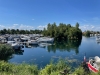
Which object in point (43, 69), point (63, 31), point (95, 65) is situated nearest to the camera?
point (43, 69)

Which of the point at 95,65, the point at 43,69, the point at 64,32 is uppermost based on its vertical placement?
the point at 64,32

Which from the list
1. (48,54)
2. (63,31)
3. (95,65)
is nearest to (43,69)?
(95,65)

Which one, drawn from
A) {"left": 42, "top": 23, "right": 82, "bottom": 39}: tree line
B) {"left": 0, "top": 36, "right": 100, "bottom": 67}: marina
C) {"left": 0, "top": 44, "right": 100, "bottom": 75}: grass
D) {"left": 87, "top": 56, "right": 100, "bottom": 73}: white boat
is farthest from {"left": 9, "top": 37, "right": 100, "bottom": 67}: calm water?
{"left": 42, "top": 23, "right": 82, "bottom": 39}: tree line

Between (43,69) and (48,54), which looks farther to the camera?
(48,54)

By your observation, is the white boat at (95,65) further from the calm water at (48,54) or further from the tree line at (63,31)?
the tree line at (63,31)

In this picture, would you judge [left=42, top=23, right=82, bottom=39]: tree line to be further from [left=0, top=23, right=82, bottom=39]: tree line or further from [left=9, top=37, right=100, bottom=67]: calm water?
[left=9, top=37, right=100, bottom=67]: calm water

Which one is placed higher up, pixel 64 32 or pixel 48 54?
pixel 64 32

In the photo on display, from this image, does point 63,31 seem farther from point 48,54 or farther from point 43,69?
point 43,69

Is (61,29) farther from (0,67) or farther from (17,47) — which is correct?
(0,67)

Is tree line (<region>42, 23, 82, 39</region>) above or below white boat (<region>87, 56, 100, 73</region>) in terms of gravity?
above

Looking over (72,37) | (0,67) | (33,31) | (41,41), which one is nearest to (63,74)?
(0,67)

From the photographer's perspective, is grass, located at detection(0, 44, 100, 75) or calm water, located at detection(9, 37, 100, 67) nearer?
grass, located at detection(0, 44, 100, 75)

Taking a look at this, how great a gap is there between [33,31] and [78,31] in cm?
7070

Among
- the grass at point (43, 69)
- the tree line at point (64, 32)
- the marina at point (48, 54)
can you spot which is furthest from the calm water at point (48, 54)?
the tree line at point (64, 32)
